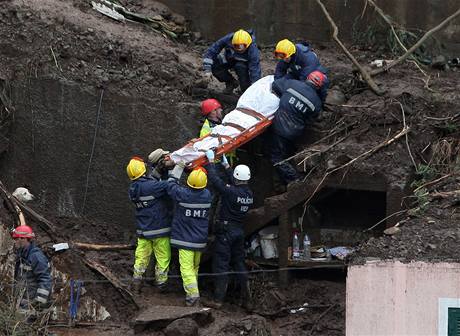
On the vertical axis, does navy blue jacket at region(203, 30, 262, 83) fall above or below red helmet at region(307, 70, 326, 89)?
above

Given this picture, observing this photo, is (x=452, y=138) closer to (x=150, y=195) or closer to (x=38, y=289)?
(x=150, y=195)

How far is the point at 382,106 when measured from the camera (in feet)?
55.0

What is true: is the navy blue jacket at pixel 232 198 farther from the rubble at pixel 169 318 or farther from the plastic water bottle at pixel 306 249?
the rubble at pixel 169 318

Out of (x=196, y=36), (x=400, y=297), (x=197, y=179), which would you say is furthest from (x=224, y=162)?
(x=196, y=36)

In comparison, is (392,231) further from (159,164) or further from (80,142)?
(80,142)

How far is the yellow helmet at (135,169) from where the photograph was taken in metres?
16.1

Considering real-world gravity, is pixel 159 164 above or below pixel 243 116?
below

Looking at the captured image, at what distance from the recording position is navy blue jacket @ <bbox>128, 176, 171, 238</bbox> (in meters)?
16.1

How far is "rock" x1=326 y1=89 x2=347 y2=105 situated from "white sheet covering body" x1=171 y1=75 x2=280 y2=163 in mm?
939

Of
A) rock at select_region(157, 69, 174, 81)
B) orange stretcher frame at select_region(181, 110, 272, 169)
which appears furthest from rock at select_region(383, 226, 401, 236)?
rock at select_region(157, 69, 174, 81)

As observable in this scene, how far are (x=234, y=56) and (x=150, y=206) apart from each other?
8.95 ft

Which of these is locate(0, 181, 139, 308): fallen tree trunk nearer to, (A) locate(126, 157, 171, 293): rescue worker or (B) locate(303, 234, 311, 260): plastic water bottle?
(A) locate(126, 157, 171, 293): rescue worker

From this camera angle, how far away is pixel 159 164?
1650 cm

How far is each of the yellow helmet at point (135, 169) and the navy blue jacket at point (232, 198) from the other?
2.83 ft
